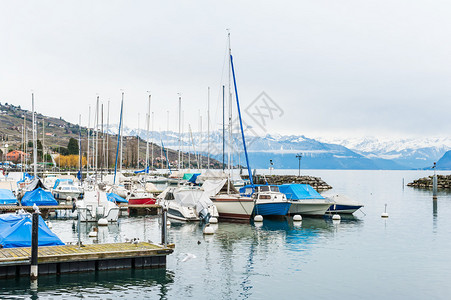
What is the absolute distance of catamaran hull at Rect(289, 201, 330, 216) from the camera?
5478 cm

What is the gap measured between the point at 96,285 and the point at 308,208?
35047 millimetres

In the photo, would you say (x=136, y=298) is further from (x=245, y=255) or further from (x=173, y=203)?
(x=173, y=203)

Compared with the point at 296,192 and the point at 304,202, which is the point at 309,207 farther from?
the point at 296,192

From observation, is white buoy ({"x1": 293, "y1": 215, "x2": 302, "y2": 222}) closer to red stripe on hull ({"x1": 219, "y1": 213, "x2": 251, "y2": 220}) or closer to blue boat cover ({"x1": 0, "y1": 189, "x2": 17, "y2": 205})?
red stripe on hull ({"x1": 219, "y1": 213, "x2": 251, "y2": 220})

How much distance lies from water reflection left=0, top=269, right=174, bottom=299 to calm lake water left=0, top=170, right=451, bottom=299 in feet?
0.16

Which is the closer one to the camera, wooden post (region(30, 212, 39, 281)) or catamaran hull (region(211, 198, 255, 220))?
wooden post (region(30, 212, 39, 281))

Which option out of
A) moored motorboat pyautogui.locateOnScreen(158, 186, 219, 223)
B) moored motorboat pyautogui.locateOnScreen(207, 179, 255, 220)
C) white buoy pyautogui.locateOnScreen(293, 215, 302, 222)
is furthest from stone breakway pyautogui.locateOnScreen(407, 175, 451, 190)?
moored motorboat pyautogui.locateOnScreen(158, 186, 219, 223)

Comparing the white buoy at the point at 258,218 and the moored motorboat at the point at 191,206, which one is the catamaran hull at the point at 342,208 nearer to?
the white buoy at the point at 258,218

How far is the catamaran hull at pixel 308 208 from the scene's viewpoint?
54781 millimetres

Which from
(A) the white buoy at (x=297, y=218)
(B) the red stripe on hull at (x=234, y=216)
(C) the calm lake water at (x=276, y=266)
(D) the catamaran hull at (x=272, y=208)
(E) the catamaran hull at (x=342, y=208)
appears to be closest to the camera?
(C) the calm lake water at (x=276, y=266)

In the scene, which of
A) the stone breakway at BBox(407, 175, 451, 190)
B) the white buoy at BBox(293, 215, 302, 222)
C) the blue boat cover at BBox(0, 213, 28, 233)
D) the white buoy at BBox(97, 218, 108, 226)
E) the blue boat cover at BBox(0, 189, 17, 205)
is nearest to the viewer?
the blue boat cover at BBox(0, 213, 28, 233)

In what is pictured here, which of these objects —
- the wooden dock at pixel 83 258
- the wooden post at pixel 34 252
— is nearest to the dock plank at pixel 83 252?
the wooden dock at pixel 83 258

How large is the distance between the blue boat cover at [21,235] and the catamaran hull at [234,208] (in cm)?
2425

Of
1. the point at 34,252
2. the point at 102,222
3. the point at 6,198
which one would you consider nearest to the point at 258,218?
the point at 102,222
